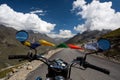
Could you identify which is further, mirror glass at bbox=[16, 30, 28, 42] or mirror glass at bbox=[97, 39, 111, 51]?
mirror glass at bbox=[16, 30, 28, 42]

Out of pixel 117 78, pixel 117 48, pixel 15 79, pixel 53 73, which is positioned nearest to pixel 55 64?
pixel 53 73

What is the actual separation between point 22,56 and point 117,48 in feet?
196

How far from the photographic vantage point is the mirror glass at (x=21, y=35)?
412 cm

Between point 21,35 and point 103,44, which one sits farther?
point 21,35

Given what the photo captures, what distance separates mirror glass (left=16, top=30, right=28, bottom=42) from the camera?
4.12 meters

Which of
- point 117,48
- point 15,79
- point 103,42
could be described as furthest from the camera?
point 117,48

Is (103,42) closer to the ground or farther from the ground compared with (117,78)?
farther from the ground

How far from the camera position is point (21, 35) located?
4.21 meters

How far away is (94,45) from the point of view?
407 cm

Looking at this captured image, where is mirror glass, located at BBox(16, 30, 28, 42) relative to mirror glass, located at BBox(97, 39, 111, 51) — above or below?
above

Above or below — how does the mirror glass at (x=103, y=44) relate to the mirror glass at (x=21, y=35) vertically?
below

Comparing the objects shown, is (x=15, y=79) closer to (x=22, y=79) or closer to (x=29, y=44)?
(x=22, y=79)

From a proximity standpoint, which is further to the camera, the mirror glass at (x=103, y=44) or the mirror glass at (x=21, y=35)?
the mirror glass at (x=21, y=35)

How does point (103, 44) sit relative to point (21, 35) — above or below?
below
